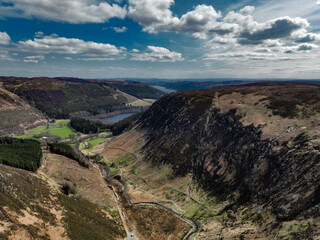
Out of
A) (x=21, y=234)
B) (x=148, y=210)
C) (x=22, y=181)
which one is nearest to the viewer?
(x=21, y=234)

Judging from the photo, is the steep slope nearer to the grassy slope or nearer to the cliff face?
the cliff face

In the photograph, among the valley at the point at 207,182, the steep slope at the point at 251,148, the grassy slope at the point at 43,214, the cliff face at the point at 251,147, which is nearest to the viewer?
the grassy slope at the point at 43,214

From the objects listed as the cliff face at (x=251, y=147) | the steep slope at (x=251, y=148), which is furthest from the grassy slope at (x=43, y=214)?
the cliff face at (x=251, y=147)

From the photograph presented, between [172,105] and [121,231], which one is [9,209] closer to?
[121,231]

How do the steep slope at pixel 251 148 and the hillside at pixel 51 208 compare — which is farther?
the steep slope at pixel 251 148

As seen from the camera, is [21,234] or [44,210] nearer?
[21,234]

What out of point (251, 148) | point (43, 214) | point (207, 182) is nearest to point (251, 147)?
point (251, 148)

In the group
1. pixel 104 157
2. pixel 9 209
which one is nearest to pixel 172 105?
pixel 104 157

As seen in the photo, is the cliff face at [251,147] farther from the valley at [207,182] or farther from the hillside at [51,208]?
the hillside at [51,208]
